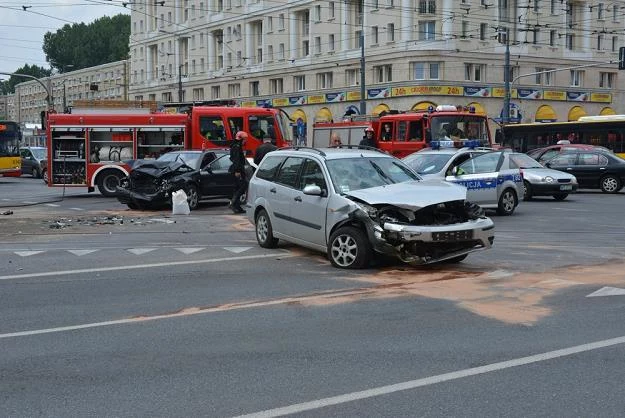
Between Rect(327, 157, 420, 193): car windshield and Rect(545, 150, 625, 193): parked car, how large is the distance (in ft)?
57.7

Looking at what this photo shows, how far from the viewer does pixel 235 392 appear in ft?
17.5

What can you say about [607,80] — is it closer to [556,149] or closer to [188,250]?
[556,149]

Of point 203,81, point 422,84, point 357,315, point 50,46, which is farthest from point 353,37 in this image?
point 50,46

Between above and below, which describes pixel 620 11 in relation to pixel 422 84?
above

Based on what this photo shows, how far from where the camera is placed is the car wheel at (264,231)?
12.4 metres

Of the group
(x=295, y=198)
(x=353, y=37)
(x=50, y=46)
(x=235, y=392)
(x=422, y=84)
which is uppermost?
(x=50, y=46)

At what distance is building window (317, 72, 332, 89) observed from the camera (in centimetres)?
6728

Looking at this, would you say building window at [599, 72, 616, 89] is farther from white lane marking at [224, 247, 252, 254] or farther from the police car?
white lane marking at [224, 247, 252, 254]

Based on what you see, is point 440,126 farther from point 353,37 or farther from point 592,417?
point 353,37

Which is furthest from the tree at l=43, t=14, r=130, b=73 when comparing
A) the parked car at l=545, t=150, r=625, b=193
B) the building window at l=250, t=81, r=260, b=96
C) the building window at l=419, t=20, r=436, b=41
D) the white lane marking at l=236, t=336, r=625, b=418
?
the white lane marking at l=236, t=336, r=625, b=418

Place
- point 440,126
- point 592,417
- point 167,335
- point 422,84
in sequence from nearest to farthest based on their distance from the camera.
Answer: point 592,417 → point 167,335 → point 440,126 → point 422,84

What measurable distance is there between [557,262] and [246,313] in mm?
5256

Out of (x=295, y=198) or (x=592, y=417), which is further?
Answer: (x=295, y=198)

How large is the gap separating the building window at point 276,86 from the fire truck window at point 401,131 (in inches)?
1781
